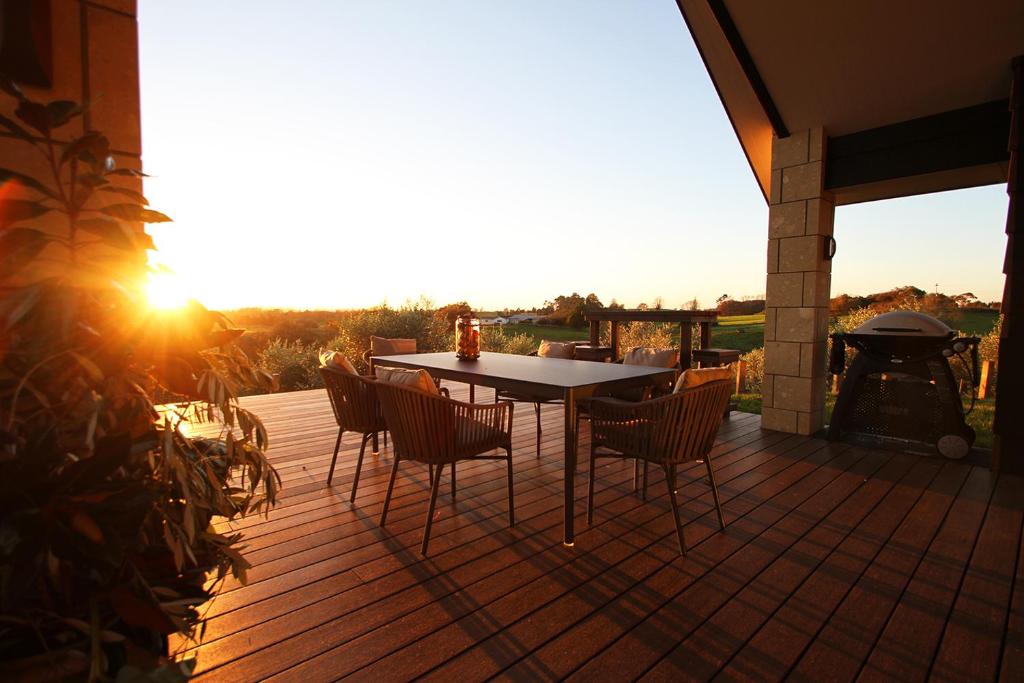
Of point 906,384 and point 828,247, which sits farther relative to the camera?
point 828,247

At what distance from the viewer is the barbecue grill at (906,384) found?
12.1 ft

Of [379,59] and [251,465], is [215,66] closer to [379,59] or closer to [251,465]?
[379,59]

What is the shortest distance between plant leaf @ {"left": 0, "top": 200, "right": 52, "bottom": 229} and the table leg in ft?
6.30

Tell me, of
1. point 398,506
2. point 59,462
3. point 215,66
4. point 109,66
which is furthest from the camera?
point 215,66

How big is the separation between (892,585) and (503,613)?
1609 mm

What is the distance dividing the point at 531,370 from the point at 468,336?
80 centimetres

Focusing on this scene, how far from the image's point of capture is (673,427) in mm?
2309

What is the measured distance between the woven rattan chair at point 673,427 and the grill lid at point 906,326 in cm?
233

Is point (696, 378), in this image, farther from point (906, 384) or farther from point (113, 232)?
point (906, 384)

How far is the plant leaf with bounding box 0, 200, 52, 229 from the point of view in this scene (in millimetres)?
896

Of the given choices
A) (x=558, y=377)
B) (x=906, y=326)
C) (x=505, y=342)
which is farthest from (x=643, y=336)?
(x=558, y=377)

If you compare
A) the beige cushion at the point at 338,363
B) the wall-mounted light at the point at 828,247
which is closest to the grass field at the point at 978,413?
the wall-mounted light at the point at 828,247

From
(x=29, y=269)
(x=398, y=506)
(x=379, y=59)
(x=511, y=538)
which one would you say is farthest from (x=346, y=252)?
(x=29, y=269)

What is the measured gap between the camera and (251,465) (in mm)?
1137
